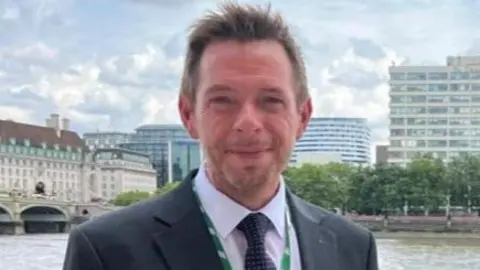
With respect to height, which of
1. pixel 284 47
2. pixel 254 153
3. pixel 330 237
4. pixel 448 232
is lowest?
pixel 448 232

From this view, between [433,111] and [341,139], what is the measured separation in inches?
807

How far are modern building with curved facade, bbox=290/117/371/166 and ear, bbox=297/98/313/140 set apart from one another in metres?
67.3

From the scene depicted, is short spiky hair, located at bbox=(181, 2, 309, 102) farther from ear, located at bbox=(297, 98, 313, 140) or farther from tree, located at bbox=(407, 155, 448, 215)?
tree, located at bbox=(407, 155, 448, 215)

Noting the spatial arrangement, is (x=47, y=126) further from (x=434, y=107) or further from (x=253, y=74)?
(x=253, y=74)

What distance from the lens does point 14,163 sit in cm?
5809

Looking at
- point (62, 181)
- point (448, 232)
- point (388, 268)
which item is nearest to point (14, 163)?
point (62, 181)

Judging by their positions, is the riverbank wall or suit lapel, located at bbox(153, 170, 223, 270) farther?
the riverbank wall

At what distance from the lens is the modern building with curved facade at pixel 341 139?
238 ft

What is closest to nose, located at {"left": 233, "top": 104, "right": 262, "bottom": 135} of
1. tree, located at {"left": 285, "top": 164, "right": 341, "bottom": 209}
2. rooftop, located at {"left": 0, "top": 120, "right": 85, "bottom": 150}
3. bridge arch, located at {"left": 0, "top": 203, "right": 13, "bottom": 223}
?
tree, located at {"left": 285, "top": 164, "right": 341, "bottom": 209}

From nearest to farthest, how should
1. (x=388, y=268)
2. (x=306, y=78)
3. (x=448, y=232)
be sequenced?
(x=306, y=78), (x=388, y=268), (x=448, y=232)

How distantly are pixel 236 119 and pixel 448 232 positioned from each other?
110 ft

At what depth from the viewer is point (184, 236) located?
1214mm

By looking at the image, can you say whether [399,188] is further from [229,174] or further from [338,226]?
[229,174]

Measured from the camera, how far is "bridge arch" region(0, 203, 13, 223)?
134 ft
